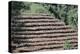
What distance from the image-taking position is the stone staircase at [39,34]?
191cm

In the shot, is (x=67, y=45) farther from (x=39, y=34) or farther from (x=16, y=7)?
(x=16, y=7)

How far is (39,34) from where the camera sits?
2.02 meters

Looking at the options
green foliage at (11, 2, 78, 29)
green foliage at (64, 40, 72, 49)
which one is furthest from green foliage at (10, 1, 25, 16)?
green foliage at (64, 40, 72, 49)

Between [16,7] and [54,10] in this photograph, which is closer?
[16,7]

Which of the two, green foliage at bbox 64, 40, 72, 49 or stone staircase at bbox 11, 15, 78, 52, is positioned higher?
stone staircase at bbox 11, 15, 78, 52

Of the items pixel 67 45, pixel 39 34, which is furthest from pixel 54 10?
pixel 67 45

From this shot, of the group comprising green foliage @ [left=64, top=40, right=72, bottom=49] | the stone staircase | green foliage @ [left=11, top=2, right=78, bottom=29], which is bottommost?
green foliage @ [left=64, top=40, right=72, bottom=49]

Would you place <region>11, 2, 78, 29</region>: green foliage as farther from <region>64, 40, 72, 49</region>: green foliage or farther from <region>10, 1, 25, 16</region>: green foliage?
<region>64, 40, 72, 49</region>: green foliage

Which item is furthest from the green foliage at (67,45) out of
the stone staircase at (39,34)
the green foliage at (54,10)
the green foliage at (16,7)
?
the green foliage at (16,7)

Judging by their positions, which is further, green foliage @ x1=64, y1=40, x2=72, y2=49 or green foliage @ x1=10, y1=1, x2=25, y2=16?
green foliage @ x1=64, y1=40, x2=72, y2=49

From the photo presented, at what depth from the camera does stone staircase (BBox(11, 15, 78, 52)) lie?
1.91m

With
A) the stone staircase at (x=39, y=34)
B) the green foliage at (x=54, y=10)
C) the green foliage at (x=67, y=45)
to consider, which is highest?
the green foliage at (x=54, y=10)

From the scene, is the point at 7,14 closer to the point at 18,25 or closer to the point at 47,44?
the point at 18,25

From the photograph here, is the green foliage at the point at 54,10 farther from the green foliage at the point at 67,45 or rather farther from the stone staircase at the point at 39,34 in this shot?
the green foliage at the point at 67,45
